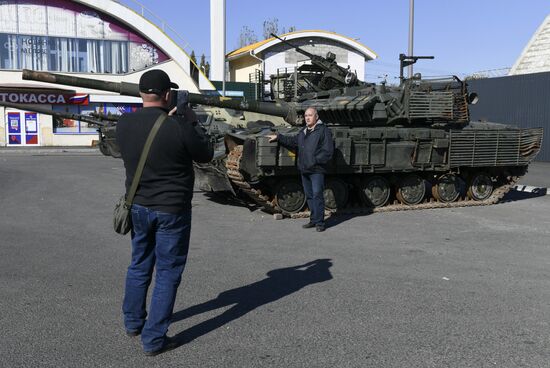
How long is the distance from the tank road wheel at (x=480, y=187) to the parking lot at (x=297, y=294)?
220 cm

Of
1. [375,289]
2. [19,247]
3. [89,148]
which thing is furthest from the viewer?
[89,148]

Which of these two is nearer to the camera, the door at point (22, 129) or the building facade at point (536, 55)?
the building facade at point (536, 55)

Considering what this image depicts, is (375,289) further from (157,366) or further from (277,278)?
(157,366)

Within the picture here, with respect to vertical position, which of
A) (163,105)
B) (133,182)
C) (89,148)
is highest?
(163,105)

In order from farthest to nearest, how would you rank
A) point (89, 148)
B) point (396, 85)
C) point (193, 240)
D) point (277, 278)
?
1. point (89, 148)
2. point (396, 85)
3. point (193, 240)
4. point (277, 278)

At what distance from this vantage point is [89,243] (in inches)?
302

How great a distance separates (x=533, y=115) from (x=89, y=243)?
20470 mm

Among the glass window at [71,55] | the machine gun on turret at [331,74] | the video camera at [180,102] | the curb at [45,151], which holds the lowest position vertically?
the curb at [45,151]

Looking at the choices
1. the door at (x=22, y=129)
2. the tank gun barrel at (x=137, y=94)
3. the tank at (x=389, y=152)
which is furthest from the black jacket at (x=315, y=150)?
the door at (x=22, y=129)

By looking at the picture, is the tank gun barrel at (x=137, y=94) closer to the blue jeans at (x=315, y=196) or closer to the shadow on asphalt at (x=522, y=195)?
the blue jeans at (x=315, y=196)

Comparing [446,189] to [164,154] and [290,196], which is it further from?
[164,154]

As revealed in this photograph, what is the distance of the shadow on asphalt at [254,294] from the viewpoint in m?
4.64

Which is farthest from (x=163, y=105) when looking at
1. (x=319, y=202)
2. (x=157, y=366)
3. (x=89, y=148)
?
(x=89, y=148)

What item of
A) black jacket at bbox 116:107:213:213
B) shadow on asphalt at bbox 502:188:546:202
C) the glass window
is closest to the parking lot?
black jacket at bbox 116:107:213:213
